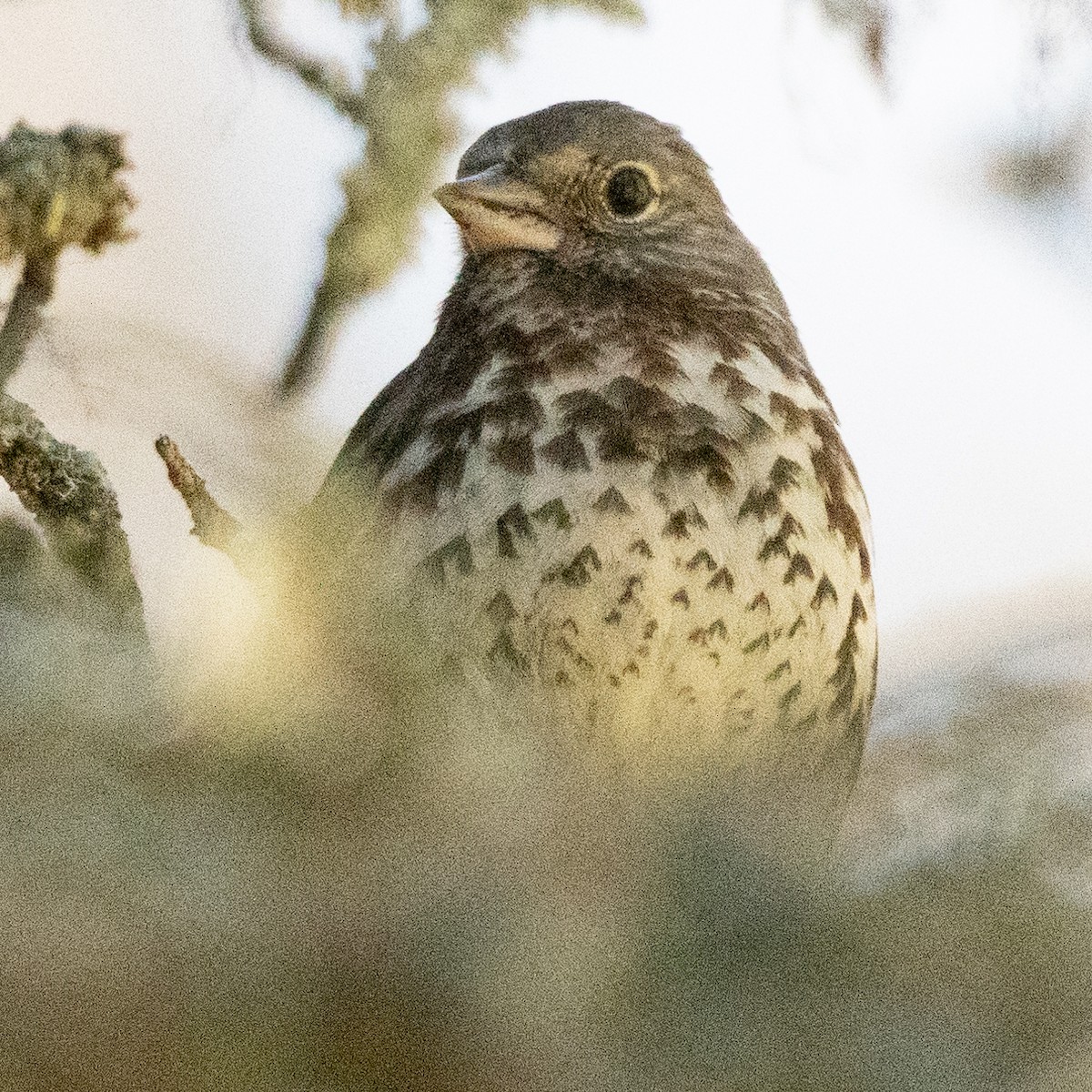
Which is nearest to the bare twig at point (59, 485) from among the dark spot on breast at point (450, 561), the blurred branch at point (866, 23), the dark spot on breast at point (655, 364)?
the dark spot on breast at point (450, 561)

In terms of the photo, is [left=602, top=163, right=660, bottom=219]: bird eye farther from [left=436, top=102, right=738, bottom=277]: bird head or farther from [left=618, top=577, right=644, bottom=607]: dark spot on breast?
[left=618, top=577, right=644, bottom=607]: dark spot on breast

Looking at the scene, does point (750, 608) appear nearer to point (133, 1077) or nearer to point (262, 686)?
point (262, 686)

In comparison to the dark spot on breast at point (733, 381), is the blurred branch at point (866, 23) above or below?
above

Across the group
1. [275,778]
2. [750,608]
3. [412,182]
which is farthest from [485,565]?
[275,778]

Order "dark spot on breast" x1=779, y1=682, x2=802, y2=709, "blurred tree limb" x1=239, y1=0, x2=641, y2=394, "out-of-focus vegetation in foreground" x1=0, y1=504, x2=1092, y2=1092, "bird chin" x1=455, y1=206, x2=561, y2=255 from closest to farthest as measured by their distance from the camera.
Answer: "out-of-focus vegetation in foreground" x1=0, y1=504, x2=1092, y2=1092, "blurred tree limb" x1=239, y1=0, x2=641, y2=394, "dark spot on breast" x1=779, y1=682, x2=802, y2=709, "bird chin" x1=455, y1=206, x2=561, y2=255

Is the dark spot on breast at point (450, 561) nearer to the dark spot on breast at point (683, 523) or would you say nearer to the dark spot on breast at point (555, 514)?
the dark spot on breast at point (555, 514)

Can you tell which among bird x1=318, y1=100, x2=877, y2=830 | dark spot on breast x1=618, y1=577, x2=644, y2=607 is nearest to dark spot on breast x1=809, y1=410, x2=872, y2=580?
bird x1=318, y1=100, x2=877, y2=830
